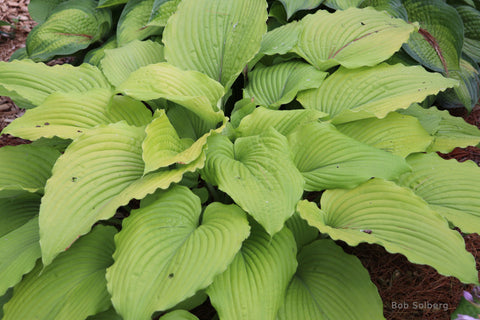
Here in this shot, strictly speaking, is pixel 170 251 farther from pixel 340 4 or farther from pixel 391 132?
pixel 340 4

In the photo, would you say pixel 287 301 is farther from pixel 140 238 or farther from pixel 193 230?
pixel 140 238

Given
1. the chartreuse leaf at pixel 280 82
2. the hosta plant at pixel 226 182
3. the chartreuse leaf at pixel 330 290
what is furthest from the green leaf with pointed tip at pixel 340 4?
the chartreuse leaf at pixel 330 290

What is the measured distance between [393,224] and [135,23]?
2.19 meters

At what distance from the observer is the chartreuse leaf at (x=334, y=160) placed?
170 centimetres

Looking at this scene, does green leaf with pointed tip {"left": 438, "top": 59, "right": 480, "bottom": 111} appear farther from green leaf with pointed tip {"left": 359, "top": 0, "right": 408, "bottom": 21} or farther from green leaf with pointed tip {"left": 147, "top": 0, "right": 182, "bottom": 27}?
green leaf with pointed tip {"left": 147, "top": 0, "right": 182, "bottom": 27}

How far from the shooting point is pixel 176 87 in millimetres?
1900

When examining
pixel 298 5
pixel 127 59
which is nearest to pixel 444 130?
pixel 298 5

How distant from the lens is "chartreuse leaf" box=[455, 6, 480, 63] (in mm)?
2811

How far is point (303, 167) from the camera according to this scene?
6.02 ft

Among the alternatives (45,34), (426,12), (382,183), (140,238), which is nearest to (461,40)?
(426,12)

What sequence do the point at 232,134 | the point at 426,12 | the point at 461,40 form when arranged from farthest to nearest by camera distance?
the point at 426,12 < the point at 461,40 < the point at 232,134

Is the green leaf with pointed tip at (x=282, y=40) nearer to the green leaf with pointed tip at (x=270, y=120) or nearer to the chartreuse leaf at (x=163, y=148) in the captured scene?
the green leaf with pointed tip at (x=270, y=120)

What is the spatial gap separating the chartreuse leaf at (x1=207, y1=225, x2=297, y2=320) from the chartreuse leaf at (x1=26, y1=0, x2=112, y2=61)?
2.15m

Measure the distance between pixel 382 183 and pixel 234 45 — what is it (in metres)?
1.07
